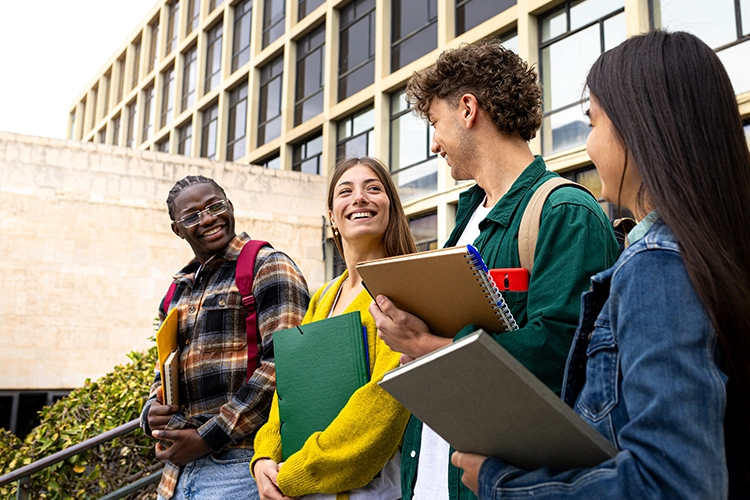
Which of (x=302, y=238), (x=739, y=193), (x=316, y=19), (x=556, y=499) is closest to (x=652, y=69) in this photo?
(x=739, y=193)

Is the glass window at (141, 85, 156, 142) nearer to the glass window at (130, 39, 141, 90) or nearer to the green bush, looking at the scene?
the glass window at (130, 39, 141, 90)

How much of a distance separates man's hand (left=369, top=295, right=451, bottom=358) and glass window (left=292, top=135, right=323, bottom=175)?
1928 cm

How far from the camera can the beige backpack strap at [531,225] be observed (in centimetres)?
214

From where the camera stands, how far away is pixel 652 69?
1447 mm

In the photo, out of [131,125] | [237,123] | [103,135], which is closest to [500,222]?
[237,123]

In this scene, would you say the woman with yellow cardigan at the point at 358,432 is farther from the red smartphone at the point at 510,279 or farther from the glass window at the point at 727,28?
the glass window at the point at 727,28

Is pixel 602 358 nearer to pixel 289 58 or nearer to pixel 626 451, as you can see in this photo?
pixel 626 451

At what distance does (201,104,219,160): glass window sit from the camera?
26.4m

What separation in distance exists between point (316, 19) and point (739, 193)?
2132 cm

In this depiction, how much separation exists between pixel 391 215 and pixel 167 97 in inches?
1166

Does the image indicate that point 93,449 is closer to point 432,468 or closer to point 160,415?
point 160,415

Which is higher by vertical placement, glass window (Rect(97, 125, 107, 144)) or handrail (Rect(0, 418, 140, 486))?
glass window (Rect(97, 125, 107, 144))

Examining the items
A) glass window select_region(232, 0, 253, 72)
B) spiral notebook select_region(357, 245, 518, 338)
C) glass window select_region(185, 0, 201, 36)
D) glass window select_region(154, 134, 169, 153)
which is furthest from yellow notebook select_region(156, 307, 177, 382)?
glass window select_region(154, 134, 169, 153)

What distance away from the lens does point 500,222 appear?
7.53 feet
